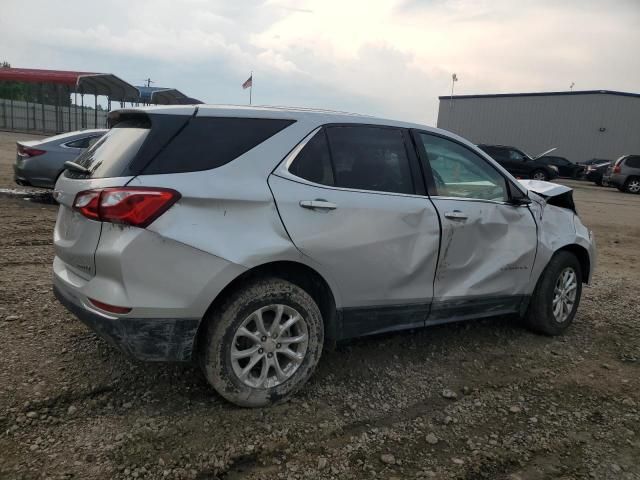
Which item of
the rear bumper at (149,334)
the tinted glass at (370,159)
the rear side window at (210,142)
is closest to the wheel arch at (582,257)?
the tinted glass at (370,159)

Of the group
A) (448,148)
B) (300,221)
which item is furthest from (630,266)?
(300,221)

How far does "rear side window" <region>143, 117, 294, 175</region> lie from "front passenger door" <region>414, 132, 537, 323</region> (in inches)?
49.1

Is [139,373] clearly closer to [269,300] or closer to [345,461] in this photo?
[269,300]

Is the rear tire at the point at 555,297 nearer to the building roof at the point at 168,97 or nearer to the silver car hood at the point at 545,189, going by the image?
the silver car hood at the point at 545,189

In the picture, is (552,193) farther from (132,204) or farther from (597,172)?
(597,172)

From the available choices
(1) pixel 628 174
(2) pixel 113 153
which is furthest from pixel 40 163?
(1) pixel 628 174

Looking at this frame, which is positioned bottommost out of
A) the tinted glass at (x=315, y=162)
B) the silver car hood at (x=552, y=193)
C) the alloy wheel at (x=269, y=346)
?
the alloy wheel at (x=269, y=346)

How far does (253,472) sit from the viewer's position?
100.0 inches

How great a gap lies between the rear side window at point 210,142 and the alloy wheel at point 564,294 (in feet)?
9.48

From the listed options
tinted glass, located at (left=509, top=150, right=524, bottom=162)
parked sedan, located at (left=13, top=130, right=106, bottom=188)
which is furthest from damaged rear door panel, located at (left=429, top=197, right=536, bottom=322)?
tinted glass, located at (left=509, top=150, right=524, bottom=162)

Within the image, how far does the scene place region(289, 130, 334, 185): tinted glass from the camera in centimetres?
312

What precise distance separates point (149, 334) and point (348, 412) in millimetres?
1247

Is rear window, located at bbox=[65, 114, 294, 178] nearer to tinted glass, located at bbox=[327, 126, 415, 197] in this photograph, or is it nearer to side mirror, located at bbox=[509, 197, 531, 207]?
tinted glass, located at bbox=[327, 126, 415, 197]

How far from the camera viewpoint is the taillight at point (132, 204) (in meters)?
2.64
